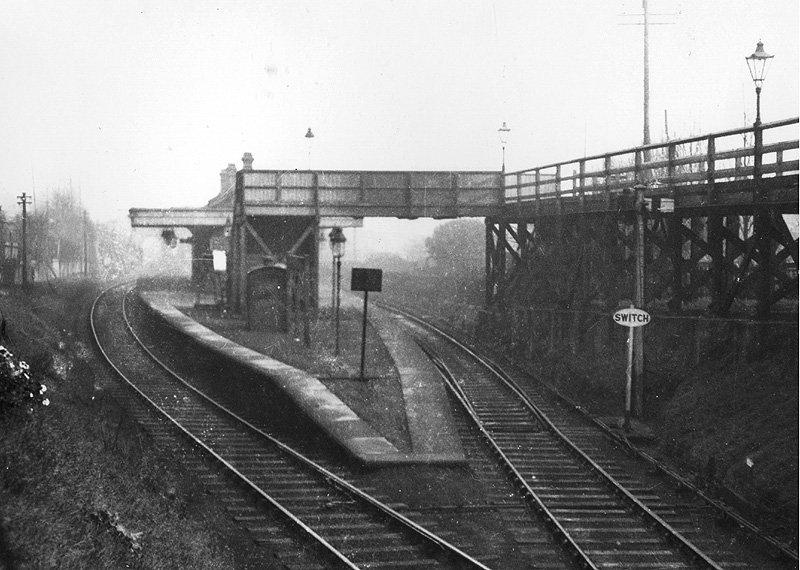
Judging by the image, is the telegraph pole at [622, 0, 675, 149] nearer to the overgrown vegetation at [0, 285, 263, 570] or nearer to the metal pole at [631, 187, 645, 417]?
the metal pole at [631, 187, 645, 417]

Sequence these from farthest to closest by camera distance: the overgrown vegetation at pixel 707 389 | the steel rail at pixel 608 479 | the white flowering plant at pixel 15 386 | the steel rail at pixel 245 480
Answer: the overgrown vegetation at pixel 707 389
the steel rail at pixel 608 479
the steel rail at pixel 245 480
the white flowering plant at pixel 15 386

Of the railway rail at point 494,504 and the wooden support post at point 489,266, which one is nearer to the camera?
the railway rail at point 494,504

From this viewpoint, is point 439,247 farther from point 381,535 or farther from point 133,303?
point 381,535

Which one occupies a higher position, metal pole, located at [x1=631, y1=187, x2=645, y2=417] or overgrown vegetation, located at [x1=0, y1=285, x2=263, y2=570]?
metal pole, located at [x1=631, y1=187, x2=645, y2=417]

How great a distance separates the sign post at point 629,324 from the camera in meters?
16.5

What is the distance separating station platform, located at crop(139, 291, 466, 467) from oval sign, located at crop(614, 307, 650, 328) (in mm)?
3472

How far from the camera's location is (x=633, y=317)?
54.2ft

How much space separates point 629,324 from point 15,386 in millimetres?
10299

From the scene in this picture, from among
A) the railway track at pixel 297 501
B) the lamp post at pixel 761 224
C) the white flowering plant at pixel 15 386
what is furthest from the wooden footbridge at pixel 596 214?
the white flowering plant at pixel 15 386

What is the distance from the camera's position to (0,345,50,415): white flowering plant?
33.3 feet

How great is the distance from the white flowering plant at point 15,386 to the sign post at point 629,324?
9.81 m

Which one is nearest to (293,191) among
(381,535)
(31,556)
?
(381,535)

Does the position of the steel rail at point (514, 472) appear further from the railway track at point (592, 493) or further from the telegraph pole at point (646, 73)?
the telegraph pole at point (646, 73)

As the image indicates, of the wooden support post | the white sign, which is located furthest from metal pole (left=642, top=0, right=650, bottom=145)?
the white sign
